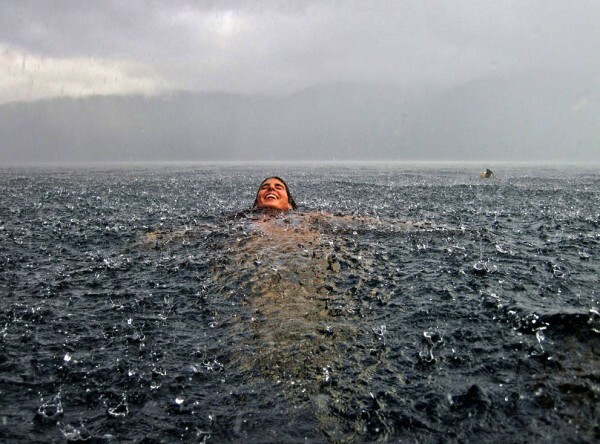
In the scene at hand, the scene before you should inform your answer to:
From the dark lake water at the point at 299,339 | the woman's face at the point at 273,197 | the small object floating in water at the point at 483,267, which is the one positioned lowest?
the dark lake water at the point at 299,339

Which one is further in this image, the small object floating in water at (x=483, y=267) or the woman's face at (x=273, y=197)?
the woman's face at (x=273, y=197)

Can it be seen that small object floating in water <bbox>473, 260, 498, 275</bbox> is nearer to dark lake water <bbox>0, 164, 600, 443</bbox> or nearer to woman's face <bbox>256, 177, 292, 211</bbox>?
Result: dark lake water <bbox>0, 164, 600, 443</bbox>

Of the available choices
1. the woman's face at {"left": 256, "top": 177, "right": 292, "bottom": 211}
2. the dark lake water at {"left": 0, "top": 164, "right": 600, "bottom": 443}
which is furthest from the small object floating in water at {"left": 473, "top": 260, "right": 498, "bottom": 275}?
the woman's face at {"left": 256, "top": 177, "right": 292, "bottom": 211}

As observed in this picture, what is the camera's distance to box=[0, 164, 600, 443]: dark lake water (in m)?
3.99

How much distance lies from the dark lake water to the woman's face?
3.12 metres

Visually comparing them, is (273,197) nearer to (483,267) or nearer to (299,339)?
(483,267)

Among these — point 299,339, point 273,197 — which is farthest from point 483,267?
point 273,197

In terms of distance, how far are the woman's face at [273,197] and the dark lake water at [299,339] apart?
312 centimetres

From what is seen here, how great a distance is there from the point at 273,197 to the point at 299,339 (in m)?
9.58

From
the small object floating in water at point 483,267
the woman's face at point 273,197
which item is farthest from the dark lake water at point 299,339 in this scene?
the woman's face at point 273,197

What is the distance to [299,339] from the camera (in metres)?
5.63

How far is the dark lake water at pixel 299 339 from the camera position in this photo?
399 cm

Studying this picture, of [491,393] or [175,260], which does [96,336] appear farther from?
[491,393]

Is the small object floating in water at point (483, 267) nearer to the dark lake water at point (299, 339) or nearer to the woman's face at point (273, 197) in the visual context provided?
the dark lake water at point (299, 339)
